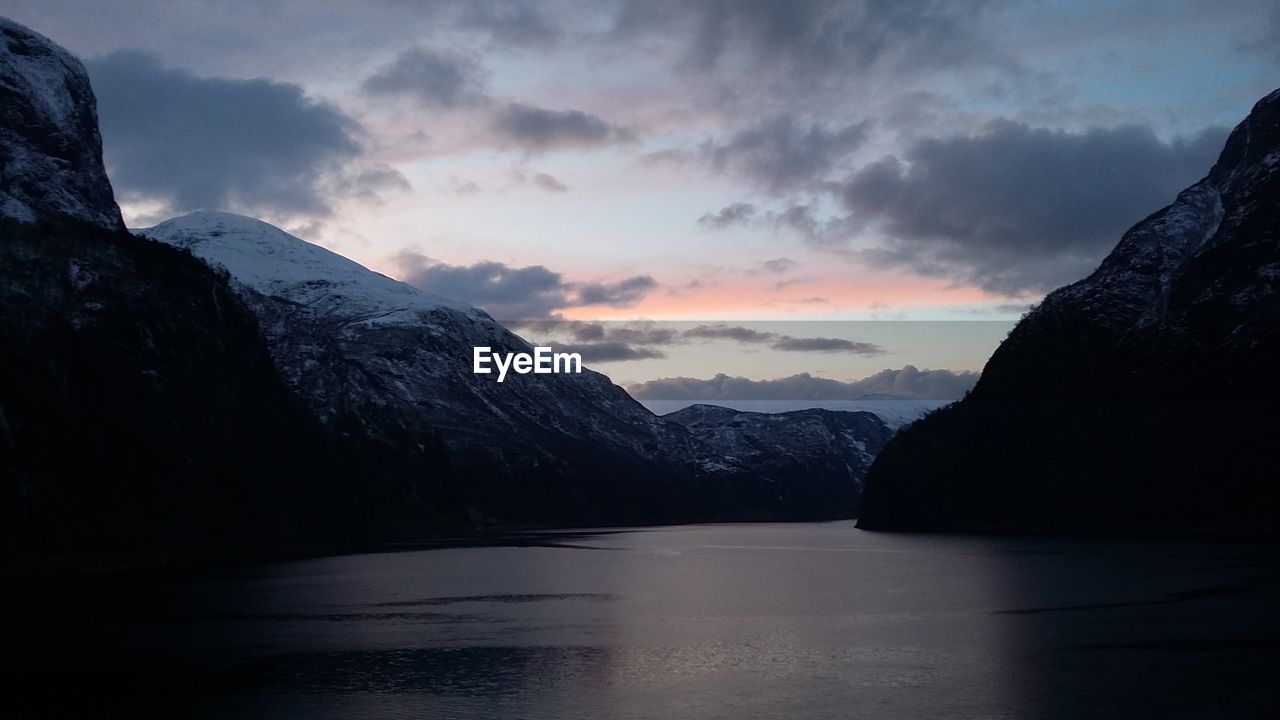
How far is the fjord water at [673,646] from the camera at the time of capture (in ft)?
226

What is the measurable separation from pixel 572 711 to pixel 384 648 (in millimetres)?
30998

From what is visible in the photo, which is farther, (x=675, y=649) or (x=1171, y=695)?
(x=675, y=649)

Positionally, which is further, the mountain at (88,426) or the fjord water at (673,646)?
the mountain at (88,426)

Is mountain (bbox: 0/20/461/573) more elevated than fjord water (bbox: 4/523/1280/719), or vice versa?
mountain (bbox: 0/20/461/573)

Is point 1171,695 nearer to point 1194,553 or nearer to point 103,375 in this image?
point 1194,553

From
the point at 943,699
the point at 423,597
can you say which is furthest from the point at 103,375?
the point at 943,699

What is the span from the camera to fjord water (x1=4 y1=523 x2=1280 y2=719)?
226ft

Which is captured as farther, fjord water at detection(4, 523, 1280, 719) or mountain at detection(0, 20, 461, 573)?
mountain at detection(0, 20, 461, 573)

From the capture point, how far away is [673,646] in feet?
306

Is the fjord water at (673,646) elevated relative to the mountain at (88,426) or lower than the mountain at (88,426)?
lower

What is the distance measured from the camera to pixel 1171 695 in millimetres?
67688

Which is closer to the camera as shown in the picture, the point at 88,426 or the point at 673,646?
the point at 673,646

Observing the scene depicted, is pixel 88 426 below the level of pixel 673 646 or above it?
above

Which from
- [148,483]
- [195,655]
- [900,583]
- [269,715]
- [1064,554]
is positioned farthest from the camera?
[1064,554]
